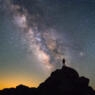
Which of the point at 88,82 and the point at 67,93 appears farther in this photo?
the point at 88,82

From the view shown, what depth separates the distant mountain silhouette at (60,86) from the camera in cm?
7794

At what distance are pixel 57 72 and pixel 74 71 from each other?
24.5 ft

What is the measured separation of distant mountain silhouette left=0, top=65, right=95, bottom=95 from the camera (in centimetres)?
7794

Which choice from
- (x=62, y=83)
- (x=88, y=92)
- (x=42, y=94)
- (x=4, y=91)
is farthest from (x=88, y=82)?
(x=4, y=91)

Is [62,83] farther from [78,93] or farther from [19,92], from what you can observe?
[19,92]

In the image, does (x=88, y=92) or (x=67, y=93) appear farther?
(x=88, y=92)

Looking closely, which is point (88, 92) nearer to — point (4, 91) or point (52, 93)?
point (52, 93)

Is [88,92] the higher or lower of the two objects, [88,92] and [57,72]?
the lower

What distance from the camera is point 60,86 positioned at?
78.2 meters

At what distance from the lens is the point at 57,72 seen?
8394 cm

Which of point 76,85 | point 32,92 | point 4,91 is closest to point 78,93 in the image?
point 76,85

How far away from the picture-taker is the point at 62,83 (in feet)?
261

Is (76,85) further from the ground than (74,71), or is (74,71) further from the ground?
(74,71)

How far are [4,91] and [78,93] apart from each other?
95.6ft
